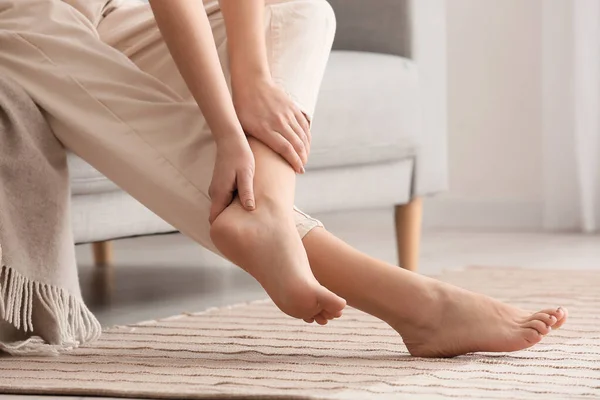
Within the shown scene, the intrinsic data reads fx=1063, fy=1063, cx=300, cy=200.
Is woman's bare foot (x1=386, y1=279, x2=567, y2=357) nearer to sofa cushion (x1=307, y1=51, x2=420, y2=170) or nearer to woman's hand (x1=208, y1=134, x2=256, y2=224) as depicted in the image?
woman's hand (x1=208, y1=134, x2=256, y2=224)

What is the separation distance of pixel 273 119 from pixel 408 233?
991 millimetres

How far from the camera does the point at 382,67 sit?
6.84ft

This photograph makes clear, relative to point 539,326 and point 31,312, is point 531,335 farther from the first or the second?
point 31,312

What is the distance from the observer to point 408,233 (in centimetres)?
216

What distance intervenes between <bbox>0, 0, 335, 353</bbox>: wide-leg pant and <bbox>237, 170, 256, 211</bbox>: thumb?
9 cm

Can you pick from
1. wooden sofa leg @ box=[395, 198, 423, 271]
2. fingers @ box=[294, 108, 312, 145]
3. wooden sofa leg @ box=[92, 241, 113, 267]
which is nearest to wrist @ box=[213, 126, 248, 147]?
fingers @ box=[294, 108, 312, 145]

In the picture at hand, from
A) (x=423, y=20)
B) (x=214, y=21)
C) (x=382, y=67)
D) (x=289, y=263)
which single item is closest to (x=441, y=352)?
(x=289, y=263)

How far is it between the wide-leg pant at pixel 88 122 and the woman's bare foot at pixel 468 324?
0.25m

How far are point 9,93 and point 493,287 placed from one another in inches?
Result: 38.1

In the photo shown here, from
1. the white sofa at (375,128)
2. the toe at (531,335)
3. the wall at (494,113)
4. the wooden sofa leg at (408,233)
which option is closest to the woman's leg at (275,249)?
the toe at (531,335)

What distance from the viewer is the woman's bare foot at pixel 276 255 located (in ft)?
3.51

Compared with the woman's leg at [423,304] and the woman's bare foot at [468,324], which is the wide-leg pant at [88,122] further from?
the woman's bare foot at [468,324]

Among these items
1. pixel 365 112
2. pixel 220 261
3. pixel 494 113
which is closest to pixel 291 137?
pixel 365 112

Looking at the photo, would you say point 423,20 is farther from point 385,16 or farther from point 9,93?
point 9,93
